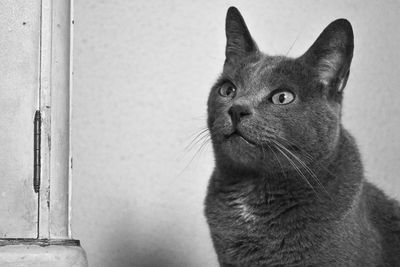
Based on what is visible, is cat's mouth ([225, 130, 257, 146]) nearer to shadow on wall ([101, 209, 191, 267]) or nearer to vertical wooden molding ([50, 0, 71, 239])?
vertical wooden molding ([50, 0, 71, 239])

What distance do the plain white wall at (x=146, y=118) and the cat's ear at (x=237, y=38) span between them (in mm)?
416

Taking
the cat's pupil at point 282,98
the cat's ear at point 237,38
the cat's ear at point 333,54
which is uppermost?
the cat's ear at point 237,38

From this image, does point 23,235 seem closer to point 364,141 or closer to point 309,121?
point 309,121

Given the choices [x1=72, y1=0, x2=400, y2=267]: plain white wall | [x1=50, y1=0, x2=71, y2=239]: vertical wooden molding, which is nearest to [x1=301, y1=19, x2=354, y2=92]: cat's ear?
[x1=50, y1=0, x2=71, y2=239]: vertical wooden molding

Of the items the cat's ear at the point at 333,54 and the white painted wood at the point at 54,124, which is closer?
the white painted wood at the point at 54,124

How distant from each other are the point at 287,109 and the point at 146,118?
722 mm

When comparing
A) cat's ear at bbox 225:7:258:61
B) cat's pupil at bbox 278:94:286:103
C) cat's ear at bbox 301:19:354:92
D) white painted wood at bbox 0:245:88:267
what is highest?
cat's ear at bbox 225:7:258:61

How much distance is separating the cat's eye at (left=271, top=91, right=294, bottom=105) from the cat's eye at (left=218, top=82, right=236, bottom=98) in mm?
134

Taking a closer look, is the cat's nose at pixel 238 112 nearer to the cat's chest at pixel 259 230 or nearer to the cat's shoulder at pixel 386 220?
the cat's chest at pixel 259 230

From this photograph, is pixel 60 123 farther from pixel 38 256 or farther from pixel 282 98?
pixel 282 98

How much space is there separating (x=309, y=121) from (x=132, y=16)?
0.84 m

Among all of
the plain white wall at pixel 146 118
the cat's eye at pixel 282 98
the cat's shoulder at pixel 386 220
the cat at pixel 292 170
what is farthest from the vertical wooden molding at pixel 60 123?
the cat's shoulder at pixel 386 220

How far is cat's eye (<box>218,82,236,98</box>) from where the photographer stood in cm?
157

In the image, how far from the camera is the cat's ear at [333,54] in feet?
4.77
